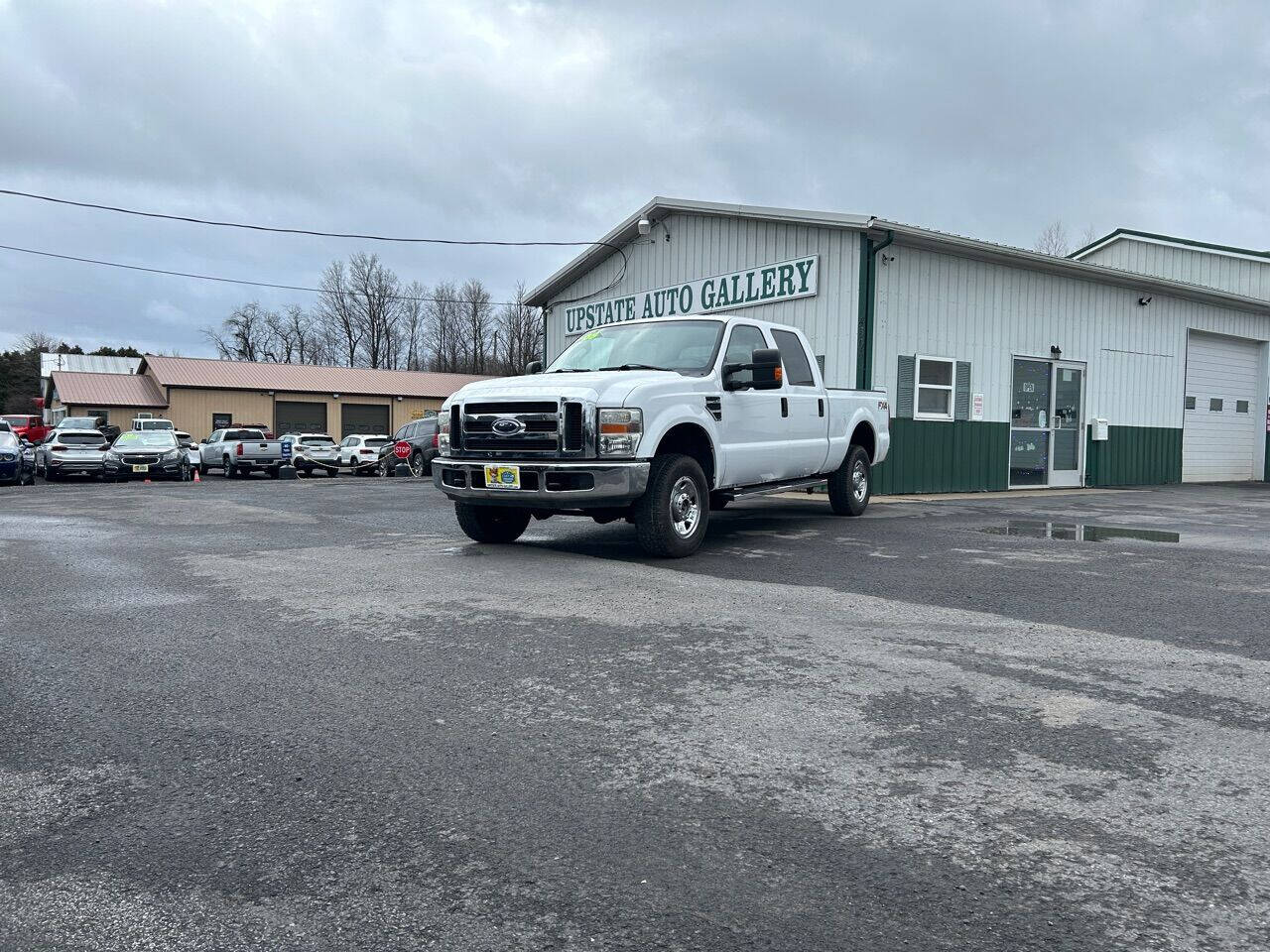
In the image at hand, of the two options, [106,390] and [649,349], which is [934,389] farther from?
[106,390]

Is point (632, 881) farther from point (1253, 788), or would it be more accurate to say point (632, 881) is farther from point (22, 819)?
point (1253, 788)

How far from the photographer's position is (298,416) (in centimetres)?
5284

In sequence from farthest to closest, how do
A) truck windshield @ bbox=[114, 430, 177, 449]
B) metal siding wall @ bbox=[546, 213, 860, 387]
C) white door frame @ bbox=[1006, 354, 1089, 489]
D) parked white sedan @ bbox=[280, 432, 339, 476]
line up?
parked white sedan @ bbox=[280, 432, 339, 476] → truck windshield @ bbox=[114, 430, 177, 449] → white door frame @ bbox=[1006, 354, 1089, 489] → metal siding wall @ bbox=[546, 213, 860, 387]

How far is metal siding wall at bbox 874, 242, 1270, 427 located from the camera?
16250 millimetres

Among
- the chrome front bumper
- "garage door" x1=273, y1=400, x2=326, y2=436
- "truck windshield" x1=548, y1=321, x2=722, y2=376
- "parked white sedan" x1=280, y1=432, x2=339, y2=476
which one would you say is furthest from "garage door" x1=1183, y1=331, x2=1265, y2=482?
"garage door" x1=273, y1=400, x2=326, y2=436

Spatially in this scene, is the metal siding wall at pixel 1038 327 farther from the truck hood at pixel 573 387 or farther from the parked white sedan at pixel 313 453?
the parked white sedan at pixel 313 453

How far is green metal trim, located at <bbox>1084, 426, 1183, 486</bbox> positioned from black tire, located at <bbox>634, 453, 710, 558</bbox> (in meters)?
14.1

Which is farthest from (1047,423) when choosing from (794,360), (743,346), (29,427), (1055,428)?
(29,427)

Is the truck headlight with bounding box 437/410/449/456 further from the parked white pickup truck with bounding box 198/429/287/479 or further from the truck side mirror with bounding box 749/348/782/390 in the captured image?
the parked white pickup truck with bounding box 198/429/287/479

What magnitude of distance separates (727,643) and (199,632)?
2.96 m

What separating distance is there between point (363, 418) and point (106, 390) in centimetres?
1307

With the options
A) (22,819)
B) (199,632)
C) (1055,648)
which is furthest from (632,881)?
(199,632)

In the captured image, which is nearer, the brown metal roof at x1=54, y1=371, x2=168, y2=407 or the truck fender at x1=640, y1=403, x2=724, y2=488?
the truck fender at x1=640, y1=403, x2=724, y2=488

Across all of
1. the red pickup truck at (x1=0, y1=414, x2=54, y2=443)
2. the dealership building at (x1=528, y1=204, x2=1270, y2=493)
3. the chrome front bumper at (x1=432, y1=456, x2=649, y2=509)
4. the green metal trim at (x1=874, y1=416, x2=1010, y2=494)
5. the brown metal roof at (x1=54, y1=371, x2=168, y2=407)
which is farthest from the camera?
the brown metal roof at (x1=54, y1=371, x2=168, y2=407)
